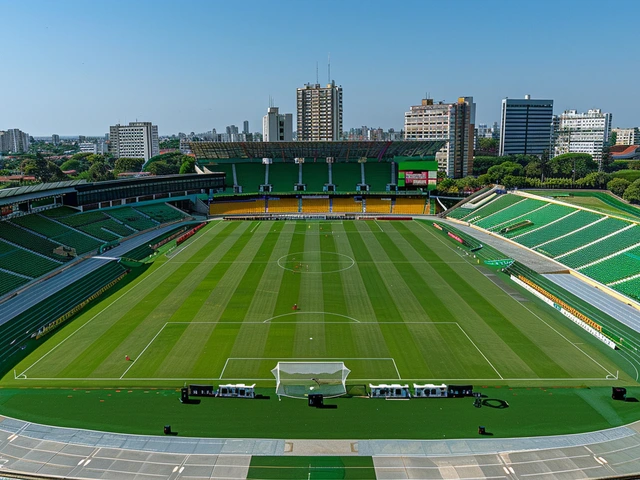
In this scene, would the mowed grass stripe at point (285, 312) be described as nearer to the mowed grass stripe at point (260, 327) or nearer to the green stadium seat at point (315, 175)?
the mowed grass stripe at point (260, 327)

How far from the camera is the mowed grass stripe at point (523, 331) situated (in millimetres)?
29781

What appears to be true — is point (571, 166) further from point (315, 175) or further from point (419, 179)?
point (315, 175)

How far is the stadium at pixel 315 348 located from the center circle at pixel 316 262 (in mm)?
439

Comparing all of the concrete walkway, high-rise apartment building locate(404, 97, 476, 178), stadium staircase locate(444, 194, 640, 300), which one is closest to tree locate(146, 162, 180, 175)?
high-rise apartment building locate(404, 97, 476, 178)

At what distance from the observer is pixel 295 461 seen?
21156 mm

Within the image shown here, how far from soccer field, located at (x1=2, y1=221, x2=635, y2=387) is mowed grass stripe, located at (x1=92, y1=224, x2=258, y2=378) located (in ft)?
0.38

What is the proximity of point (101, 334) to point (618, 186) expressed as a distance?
10619cm

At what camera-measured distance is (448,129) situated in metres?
165

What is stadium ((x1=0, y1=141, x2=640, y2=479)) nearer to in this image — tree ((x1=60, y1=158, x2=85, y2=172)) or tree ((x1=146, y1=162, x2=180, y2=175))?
tree ((x1=146, y1=162, x2=180, y2=175))

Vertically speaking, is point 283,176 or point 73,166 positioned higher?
point 73,166

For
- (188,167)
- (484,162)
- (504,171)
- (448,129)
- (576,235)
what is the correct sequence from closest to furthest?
(576,235), (188,167), (504,171), (448,129), (484,162)

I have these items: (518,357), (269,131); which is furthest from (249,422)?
(269,131)

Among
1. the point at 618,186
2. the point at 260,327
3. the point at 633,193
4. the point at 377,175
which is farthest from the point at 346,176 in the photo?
the point at 260,327

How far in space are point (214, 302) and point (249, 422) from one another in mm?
18668
